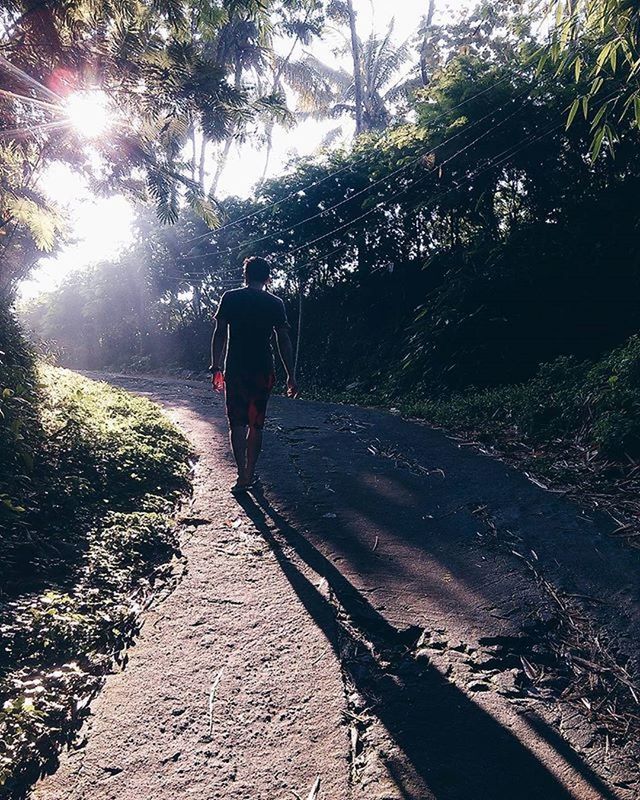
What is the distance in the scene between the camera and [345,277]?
1396 centimetres

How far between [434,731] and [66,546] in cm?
243

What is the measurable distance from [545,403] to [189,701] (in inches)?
203

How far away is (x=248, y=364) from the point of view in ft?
16.5

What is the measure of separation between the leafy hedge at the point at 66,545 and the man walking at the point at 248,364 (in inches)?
26.4

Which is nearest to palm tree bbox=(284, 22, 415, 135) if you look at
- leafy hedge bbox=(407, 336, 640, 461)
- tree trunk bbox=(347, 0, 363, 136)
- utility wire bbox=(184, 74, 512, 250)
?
tree trunk bbox=(347, 0, 363, 136)

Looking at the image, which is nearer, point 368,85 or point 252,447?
Result: point 252,447

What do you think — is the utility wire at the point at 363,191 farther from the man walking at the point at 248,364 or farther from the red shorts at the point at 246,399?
the red shorts at the point at 246,399

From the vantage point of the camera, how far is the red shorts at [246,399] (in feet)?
16.4

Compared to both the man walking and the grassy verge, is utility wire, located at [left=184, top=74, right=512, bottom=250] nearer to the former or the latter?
the man walking

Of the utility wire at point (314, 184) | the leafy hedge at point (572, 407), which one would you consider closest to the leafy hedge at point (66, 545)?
the leafy hedge at point (572, 407)

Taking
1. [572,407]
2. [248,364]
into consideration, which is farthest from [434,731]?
[572,407]

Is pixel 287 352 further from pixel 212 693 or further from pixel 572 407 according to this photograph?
pixel 212 693

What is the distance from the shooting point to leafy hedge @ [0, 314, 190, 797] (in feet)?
7.36

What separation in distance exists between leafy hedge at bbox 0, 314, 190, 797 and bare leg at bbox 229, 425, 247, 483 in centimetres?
56
